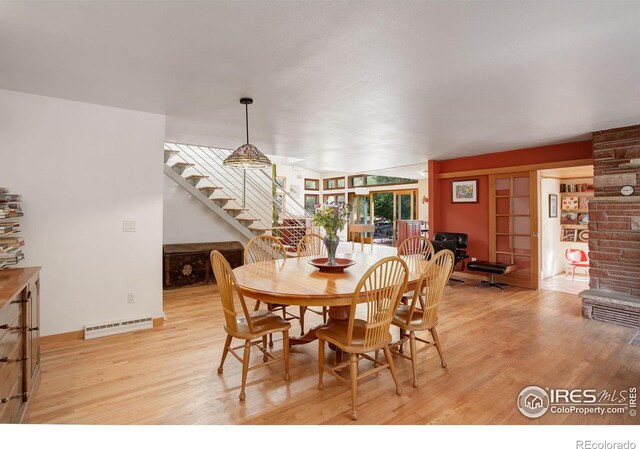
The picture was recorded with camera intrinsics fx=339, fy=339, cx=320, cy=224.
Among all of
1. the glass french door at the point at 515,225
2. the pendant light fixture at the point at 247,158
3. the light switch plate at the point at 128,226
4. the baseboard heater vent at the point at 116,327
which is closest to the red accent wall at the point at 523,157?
the glass french door at the point at 515,225

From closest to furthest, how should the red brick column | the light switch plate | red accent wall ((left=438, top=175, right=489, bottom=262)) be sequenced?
the light switch plate
the red brick column
red accent wall ((left=438, top=175, right=489, bottom=262))

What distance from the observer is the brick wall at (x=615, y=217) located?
402 cm

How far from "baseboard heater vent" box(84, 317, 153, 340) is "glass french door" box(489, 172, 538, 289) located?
567cm

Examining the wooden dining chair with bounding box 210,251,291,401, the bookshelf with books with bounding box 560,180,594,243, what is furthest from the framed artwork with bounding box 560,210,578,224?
the wooden dining chair with bounding box 210,251,291,401

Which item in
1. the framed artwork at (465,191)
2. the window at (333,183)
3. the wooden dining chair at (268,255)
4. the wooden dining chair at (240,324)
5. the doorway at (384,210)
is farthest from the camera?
the window at (333,183)

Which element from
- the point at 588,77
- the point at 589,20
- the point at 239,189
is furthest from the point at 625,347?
the point at 239,189

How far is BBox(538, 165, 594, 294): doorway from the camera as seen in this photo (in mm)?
6309

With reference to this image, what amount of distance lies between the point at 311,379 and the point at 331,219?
51.1 inches

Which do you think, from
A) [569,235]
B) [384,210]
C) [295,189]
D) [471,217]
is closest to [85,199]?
[471,217]

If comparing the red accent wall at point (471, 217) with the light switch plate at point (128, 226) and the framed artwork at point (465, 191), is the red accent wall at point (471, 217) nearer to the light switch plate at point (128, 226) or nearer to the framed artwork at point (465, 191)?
the framed artwork at point (465, 191)

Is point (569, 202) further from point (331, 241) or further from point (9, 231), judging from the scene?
point (9, 231)

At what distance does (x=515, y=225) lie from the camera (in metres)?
5.95

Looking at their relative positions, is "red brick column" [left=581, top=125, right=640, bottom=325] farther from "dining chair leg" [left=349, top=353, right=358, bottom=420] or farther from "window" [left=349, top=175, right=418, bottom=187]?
"window" [left=349, top=175, right=418, bottom=187]

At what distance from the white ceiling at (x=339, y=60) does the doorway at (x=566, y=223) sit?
2.57 metres
